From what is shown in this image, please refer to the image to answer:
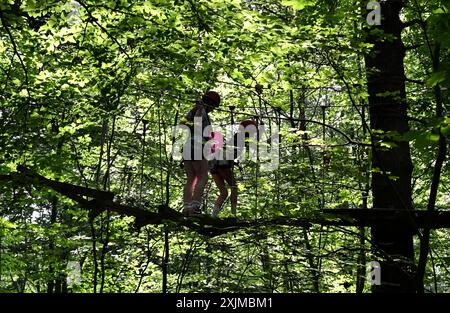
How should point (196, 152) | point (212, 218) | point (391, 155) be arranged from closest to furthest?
point (212, 218) → point (196, 152) → point (391, 155)

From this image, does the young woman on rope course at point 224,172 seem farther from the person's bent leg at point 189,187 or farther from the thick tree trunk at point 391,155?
the thick tree trunk at point 391,155

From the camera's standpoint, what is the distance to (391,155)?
5.72 meters

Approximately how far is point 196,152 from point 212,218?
95cm

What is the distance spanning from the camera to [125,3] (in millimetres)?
4992

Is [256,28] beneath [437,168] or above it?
above

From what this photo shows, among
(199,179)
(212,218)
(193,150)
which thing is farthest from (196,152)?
(212,218)

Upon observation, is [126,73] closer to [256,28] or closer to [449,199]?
[256,28]

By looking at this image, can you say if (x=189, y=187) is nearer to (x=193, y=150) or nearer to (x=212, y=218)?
(x=193, y=150)

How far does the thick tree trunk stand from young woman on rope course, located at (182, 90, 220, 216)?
1940 millimetres

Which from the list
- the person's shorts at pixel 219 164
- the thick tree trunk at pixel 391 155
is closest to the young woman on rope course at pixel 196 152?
the person's shorts at pixel 219 164

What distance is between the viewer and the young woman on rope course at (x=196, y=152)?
5.02 meters
